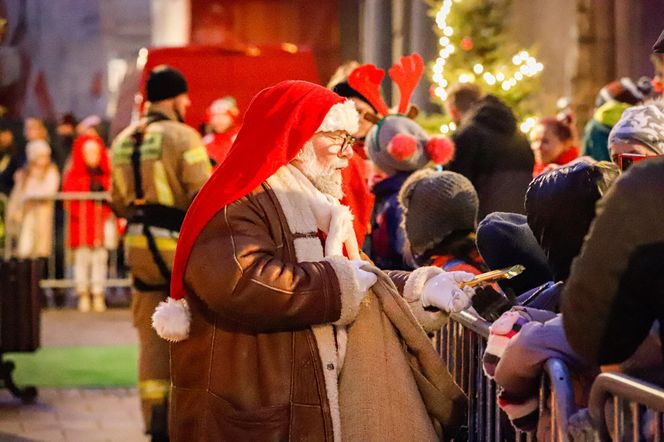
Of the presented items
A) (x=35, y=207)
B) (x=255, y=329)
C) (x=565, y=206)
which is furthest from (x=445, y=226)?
(x=35, y=207)

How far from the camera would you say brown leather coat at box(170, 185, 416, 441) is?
4391 mm

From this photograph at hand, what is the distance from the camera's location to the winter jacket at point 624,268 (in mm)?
3020

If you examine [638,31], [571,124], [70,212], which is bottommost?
[70,212]

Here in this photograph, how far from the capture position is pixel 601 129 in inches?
387

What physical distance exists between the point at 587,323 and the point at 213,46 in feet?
44.0

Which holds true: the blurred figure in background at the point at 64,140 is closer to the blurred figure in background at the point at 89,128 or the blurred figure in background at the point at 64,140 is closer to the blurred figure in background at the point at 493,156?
the blurred figure in background at the point at 89,128

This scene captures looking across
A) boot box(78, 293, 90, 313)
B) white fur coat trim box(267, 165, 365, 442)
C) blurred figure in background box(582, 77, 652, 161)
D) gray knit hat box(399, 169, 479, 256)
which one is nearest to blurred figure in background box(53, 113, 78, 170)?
boot box(78, 293, 90, 313)

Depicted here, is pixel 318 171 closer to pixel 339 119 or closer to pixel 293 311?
pixel 339 119

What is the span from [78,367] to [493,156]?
15.2 ft

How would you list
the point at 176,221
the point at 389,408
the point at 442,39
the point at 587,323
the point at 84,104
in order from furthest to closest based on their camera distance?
the point at 84,104, the point at 442,39, the point at 176,221, the point at 389,408, the point at 587,323

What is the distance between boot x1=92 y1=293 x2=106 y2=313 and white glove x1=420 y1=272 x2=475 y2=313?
1187 centimetres

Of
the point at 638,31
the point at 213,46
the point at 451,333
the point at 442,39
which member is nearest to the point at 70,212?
the point at 213,46

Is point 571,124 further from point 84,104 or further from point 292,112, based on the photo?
point 84,104

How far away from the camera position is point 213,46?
53.2ft
